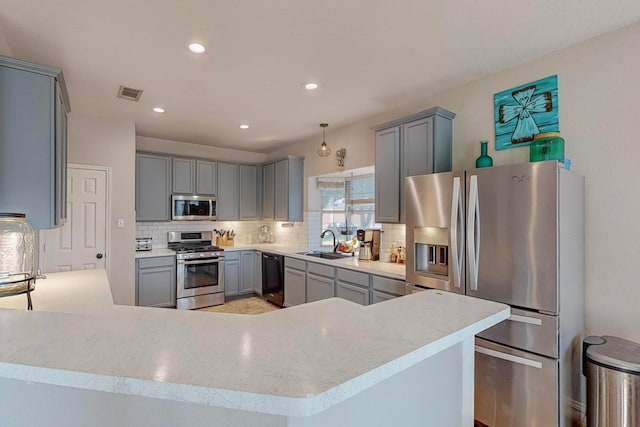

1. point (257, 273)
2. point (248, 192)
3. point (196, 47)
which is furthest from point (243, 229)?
point (196, 47)

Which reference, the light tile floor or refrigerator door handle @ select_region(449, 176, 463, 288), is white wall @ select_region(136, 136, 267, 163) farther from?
refrigerator door handle @ select_region(449, 176, 463, 288)

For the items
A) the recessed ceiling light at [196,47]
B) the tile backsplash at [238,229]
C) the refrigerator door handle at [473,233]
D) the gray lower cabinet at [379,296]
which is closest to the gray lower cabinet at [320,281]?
the gray lower cabinet at [379,296]

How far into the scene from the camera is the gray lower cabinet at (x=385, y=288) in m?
2.89

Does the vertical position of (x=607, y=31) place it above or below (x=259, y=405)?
above

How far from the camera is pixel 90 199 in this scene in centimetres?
381

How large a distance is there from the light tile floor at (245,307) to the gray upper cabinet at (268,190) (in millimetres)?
1409

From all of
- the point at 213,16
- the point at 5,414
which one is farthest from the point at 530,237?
the point at 5,414

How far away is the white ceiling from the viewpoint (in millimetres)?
1847

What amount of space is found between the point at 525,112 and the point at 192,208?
4.43m

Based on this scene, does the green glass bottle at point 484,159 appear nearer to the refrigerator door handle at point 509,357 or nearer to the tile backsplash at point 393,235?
the tile backsplash at point 393,235

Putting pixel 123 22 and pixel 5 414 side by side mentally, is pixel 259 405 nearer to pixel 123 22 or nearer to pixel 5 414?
pixel 5 414

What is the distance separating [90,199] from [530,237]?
14.8 feet

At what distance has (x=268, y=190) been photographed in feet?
17.9

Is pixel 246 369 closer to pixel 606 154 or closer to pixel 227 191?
pixel 606 154
